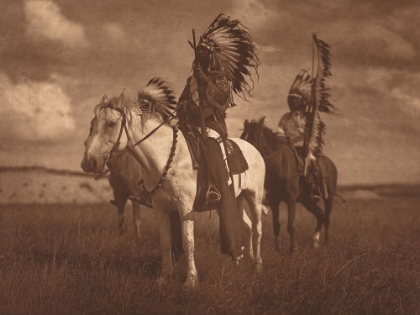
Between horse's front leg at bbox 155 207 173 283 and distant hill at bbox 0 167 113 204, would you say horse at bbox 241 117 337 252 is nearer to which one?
horse's front leg at bbox 155 207 173 283

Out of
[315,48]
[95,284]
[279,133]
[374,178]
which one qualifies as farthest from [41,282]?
[374,178]

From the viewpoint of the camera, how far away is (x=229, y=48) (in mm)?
6191

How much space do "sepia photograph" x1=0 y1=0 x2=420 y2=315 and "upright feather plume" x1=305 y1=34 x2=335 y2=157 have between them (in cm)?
3

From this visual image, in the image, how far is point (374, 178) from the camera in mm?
9242

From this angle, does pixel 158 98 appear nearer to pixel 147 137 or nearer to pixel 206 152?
pixel 147 137

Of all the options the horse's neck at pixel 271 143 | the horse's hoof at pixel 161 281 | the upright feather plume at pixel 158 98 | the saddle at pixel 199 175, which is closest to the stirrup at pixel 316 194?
the horse's neck at pixel 271 143

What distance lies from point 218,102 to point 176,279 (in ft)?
7.32

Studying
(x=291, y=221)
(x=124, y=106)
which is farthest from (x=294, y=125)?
(x=124, y=106)

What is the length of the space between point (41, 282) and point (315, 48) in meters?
5.84

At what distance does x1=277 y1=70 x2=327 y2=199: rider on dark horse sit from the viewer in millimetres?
8578

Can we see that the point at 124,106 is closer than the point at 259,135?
Yes

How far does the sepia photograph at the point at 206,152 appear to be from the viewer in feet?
17.9

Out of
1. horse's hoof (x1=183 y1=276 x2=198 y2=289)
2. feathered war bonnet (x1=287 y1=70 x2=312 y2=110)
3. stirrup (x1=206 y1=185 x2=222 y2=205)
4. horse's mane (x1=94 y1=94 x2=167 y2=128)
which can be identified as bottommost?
horse's hoof (x1=183 y1=276 x2=198 y2=289)

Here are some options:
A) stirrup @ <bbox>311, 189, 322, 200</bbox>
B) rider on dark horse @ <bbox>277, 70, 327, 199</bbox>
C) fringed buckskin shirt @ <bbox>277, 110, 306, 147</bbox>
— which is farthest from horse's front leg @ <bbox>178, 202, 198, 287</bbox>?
stirrup @ <bbox>311, 189, 322, 200</bbox>
